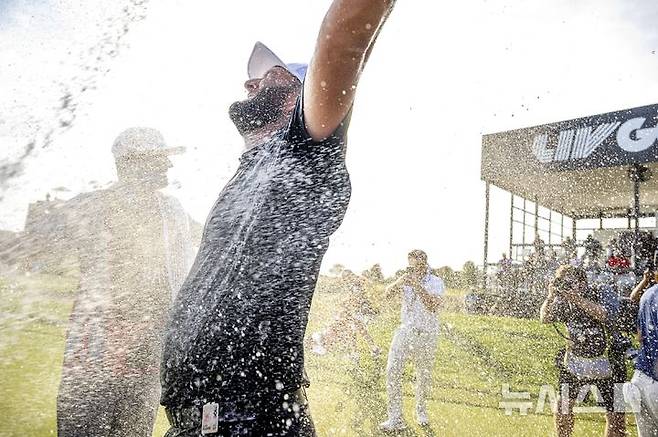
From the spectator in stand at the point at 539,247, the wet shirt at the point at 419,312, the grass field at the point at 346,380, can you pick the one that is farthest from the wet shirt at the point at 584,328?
the spectator in stand at the point at 539,247

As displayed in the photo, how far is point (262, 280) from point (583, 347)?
16.9 feet

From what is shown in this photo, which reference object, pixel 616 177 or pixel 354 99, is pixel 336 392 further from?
pixel 616 177

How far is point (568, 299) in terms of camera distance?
5832 mm

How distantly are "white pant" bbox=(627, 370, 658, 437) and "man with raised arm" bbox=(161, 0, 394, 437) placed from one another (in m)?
3.99

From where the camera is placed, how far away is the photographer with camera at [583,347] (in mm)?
5598

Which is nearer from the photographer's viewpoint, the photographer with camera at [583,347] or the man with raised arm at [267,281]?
the man with raised arm at [267,281]

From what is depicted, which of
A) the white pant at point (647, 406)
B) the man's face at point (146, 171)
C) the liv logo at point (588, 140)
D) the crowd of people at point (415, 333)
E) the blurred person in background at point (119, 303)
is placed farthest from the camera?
the liv logo at point (588, 140)

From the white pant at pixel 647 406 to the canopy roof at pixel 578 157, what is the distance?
12421 mm

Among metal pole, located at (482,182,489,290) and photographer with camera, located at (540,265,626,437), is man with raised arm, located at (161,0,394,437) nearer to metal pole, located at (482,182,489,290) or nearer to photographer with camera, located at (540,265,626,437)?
photographer with camera, located at (540,265,626,437)

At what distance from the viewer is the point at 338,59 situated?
146 cm

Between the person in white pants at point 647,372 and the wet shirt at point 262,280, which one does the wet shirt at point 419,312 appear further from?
the wet shirt at point 262,280

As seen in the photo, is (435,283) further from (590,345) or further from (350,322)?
(350,322)

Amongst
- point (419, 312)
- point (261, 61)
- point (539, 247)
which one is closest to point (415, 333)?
point (419, 312)

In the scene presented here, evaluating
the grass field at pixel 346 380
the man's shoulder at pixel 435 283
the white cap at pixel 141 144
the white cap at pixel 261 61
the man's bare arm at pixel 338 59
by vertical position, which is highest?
the white cap at pixel 261 61
